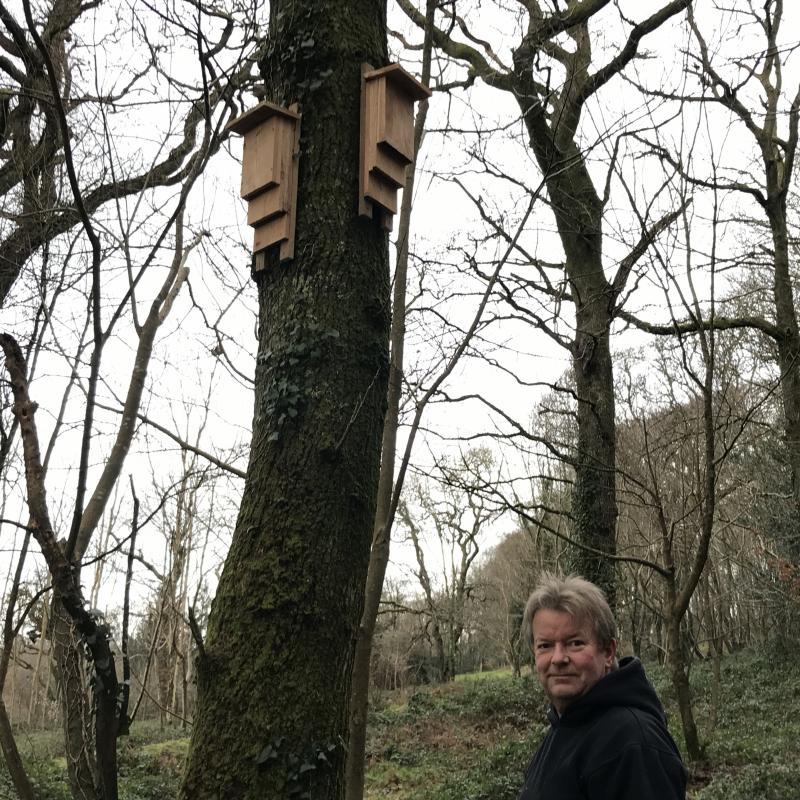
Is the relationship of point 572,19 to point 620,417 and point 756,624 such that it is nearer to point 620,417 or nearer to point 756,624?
point 620,417

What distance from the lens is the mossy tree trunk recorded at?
1734 mm

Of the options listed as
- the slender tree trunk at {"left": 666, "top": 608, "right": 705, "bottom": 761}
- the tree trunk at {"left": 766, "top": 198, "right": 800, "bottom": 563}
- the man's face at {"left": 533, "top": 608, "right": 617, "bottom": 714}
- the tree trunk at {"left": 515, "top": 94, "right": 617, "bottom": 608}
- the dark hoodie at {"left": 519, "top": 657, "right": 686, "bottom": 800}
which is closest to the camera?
the dark hoodie at {"left": 519, "top": 657, "right": 686, "bottom": 800}

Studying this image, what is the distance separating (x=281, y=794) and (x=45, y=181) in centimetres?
367

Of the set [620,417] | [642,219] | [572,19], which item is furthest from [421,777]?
[572,19]

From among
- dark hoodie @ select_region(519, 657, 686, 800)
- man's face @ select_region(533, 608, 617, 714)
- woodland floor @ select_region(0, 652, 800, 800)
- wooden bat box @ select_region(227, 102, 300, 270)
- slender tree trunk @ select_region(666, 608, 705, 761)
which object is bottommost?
woodland floor @ select_region(0, 652, 800, 800)

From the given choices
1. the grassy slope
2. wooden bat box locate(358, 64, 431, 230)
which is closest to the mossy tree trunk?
wooden bat box locate(358, 64, 431, 230)

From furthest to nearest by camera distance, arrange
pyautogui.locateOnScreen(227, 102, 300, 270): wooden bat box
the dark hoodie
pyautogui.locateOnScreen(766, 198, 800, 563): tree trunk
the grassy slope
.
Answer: pyautogui.locateOnScreen(766, 198, 800, 563): tree trunk → the grassy slope → pyautogui.locateOnScreen(227, 102, 300, 270): wooden bat box → the dark hoodie

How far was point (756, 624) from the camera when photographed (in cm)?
1664

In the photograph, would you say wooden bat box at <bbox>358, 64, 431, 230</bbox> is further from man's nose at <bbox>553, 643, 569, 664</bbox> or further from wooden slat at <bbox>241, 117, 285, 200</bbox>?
man's nose at <bbox>553, 643, 569, 664</bbox>

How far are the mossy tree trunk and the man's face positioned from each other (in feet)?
1.71

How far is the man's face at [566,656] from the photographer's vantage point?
1.58 m

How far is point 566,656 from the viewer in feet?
5.31

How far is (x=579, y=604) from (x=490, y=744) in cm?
1104

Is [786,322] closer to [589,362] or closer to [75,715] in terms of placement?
[589,362]
